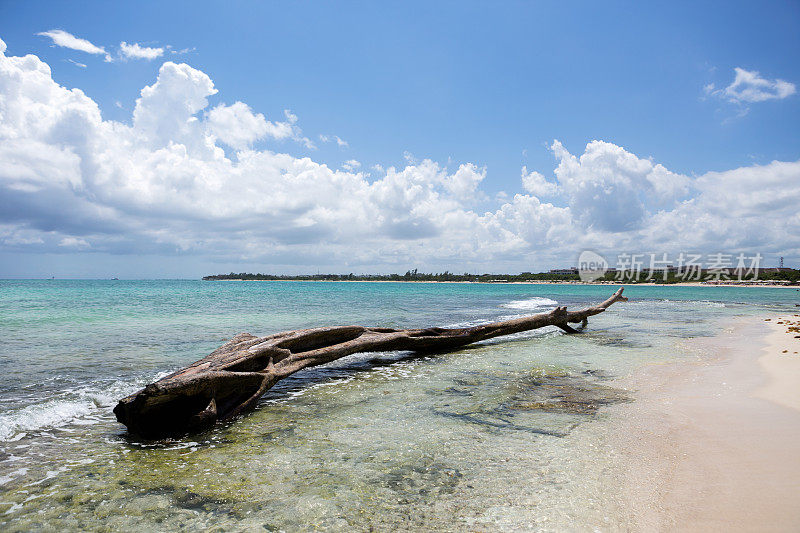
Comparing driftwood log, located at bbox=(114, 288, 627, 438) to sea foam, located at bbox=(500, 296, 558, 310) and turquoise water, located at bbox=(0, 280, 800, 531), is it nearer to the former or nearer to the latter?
turquoise water, located at bbox=(0, 280, 800, 531)

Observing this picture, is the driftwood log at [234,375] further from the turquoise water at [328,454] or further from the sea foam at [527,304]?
the sea foam at [527,304]

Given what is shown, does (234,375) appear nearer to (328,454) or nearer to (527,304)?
(328,454)

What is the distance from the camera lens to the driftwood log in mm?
5230

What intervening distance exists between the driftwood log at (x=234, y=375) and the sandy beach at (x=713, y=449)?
17.3ft

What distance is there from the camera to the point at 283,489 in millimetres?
3826

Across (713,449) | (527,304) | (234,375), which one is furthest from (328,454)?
(527,304)

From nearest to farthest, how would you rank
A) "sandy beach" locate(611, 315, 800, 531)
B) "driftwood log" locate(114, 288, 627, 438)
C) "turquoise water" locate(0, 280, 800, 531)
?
1. "sandy beach" locate(611, 315, 800, 531)
2. "turquoise water" locate(0, 280, 800, 531)
3. "driftwood log" locate(114, 288, 627, 438)

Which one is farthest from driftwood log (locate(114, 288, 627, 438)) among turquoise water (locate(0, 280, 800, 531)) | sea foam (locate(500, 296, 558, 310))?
sea foam (locate(500, 296, 558, 310))

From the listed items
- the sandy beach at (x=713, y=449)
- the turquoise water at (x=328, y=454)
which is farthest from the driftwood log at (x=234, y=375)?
the sandy beach at (x=713, y=449)

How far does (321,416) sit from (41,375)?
6.55m

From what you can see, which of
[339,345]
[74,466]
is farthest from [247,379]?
[339,345]

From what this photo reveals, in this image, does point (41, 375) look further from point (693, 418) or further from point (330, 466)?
point (693, 418)

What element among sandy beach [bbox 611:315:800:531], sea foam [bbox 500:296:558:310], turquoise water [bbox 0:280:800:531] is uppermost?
sandy beach [bbox 611:315:800:531]

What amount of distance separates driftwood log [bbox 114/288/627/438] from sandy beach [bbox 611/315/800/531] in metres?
5.27
